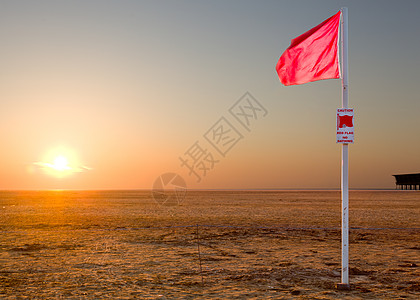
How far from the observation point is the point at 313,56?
839 cm

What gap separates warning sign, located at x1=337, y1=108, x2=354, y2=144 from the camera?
24.9ft

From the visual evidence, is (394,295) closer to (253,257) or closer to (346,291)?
(346,291)

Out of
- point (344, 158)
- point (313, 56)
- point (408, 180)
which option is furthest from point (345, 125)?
point (408, 180)

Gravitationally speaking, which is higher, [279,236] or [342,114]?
[342,114]

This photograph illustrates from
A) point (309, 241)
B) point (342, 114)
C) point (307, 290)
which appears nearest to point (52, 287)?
point (307, 290)

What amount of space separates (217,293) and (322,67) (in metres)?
4.94

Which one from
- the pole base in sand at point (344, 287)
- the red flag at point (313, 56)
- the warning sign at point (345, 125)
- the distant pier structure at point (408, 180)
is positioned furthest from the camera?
the distant pier structure at point (408, 180)

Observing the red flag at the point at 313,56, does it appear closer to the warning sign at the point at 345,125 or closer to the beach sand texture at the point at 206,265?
the warning sign at the point at 345,125

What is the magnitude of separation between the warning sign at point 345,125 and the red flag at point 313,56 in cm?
82

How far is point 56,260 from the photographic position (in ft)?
38.5

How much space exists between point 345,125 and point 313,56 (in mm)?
1693

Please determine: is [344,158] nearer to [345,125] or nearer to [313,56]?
[345,125]

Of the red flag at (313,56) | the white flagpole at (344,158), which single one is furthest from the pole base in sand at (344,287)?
the red flag at (313,56)

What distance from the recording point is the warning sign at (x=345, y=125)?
7.60 metres
